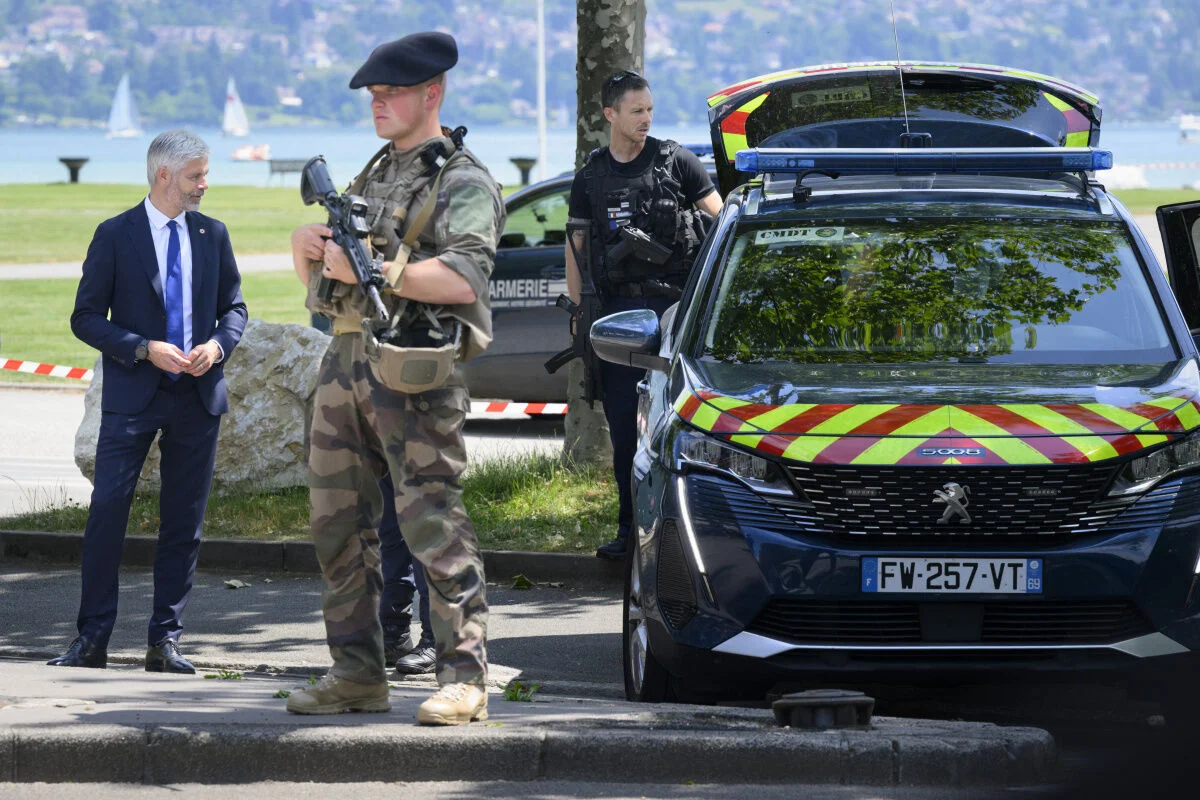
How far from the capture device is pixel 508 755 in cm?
495

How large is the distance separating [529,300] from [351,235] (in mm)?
8178

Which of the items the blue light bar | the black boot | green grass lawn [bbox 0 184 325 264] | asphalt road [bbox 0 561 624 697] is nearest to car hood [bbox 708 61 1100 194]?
the blue light bar

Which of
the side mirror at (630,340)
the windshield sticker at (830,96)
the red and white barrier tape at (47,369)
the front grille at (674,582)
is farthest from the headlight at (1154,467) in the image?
the red and white barrier tape at (47,369)

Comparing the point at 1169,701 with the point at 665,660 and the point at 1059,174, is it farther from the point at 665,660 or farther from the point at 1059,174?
the point at 1059,174

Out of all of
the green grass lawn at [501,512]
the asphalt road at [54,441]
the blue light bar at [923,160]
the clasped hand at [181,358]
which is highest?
the blue light bar at [923,160]

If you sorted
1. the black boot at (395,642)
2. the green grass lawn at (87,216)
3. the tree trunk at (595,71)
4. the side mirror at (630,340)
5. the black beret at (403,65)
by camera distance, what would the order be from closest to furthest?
the black beret at (403,65) < the side mirror at (630,340) < the black boot at (395,642) < the tree trunk at (595,71) < the green grass lawn at (87,216)

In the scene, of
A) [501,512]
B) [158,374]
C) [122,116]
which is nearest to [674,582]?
[158,374]

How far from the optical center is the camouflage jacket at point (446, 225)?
501cm

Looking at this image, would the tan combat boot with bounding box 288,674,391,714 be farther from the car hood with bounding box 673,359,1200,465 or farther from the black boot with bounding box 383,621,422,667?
the black boot with bounding box 383,621,422,667

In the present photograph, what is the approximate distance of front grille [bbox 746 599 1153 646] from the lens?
526 centimetres

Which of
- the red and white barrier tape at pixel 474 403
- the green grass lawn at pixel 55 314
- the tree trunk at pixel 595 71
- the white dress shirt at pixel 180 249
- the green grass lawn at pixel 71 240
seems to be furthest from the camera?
the green grass lawn at pixel 71 240

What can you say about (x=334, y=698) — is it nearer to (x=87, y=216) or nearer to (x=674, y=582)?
(x=674, y=582)

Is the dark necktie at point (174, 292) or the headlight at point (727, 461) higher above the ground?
the dark necktie at point (174, 292)

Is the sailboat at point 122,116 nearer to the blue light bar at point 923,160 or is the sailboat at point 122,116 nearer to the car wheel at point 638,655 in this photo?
the blue light bar at point 923,160
